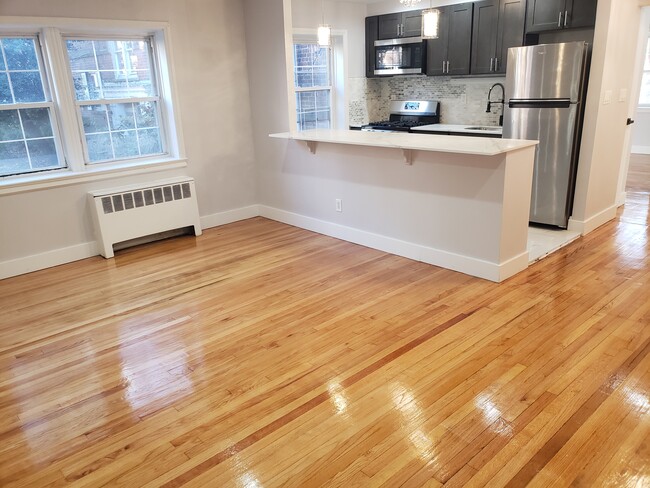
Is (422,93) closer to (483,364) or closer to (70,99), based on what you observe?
(70,99)

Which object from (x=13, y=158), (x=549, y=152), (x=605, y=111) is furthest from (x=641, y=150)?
(x=13, y=158)

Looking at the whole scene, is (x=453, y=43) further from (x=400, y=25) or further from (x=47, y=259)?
(x=47, y=259)

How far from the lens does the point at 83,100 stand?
4.43 metres

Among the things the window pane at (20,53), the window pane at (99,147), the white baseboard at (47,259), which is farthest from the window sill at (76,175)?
the window pane at (20,53)

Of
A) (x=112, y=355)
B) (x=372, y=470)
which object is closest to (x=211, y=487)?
(x=372, y=470)

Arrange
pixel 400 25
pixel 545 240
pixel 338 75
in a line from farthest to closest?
pixel 338 75 < pixel 400 25 < pixel 545 240

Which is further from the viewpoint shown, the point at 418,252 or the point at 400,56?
the point at 400,56

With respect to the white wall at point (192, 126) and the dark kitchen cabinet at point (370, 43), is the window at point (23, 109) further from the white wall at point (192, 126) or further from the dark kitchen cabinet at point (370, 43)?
the dark kitchen cabinet at point (370, 43)

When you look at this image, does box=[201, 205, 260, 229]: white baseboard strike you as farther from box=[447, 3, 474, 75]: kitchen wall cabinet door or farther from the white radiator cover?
box=[447, 3, 474, 75]: kitchen wall cabinet door

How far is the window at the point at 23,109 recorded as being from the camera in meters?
4.04

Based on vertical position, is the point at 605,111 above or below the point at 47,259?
above

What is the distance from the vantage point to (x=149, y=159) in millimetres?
4949

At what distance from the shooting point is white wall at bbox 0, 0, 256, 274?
4148 mm

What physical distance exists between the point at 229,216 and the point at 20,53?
2.40 meters
